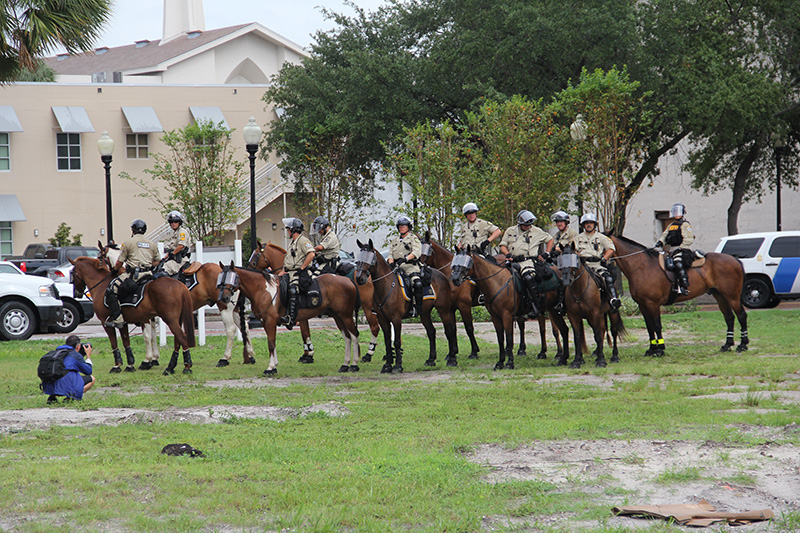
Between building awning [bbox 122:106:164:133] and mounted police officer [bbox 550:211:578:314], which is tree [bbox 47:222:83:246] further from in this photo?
mounted police officer [bbox 550:211:578:314]

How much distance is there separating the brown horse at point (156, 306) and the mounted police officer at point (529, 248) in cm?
569

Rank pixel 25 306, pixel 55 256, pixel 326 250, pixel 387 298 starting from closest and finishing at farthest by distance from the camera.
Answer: pixel 387 298, pixel 326 250, pixel 25 306, pixel 55 256

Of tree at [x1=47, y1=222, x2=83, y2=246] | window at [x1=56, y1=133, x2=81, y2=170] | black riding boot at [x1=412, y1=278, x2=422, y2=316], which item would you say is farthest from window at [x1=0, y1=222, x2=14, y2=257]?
black riding boot at [x1=412, y1=278, x2=422, y2=316]

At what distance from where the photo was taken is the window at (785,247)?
1044 inches

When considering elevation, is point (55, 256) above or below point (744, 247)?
above

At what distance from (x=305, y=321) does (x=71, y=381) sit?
5506mm

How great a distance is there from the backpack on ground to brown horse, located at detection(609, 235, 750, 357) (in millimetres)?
9994

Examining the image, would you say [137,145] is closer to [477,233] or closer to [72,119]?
[72,119]

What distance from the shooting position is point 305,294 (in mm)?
15781

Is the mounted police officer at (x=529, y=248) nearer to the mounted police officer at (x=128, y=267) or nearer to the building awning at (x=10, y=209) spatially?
the mounted police officer at (x=128, y=267)

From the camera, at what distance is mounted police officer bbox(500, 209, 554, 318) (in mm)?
15750

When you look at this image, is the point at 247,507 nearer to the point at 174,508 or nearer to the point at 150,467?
the point at 174,508

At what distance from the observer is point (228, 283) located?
1522 centimetres

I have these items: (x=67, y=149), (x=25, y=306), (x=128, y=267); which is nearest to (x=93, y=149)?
(x=67, y=149)
